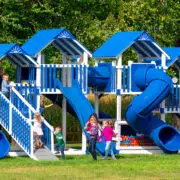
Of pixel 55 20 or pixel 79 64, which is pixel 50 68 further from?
pixel 55 20

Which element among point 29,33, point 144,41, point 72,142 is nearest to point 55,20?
point 29,33

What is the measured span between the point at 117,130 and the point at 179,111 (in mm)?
2831

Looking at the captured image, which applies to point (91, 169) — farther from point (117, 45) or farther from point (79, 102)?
point (117, 45)

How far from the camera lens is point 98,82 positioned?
36.5 meters

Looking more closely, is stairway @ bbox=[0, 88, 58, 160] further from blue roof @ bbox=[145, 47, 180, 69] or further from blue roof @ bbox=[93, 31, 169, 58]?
blue roof @ bbox=[145, 47, 180, 69]

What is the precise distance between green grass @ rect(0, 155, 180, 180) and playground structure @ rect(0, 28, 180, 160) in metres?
2.97

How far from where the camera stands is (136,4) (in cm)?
4481

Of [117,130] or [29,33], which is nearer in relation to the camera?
[117,130]

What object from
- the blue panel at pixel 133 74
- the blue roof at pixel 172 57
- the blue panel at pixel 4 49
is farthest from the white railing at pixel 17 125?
the blue roof at pixel 172 57

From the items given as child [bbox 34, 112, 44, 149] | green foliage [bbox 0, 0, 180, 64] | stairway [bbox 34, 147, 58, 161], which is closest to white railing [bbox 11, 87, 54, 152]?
child [bbox 34, 112, 44, 149]

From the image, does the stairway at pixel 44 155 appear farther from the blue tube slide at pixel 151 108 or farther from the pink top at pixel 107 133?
the blue tube slide at pixel 151 108

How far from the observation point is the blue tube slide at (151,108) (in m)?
35.2

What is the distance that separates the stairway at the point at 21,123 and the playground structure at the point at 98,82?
5 centimetres

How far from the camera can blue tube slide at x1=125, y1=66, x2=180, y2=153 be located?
35.2 metres
